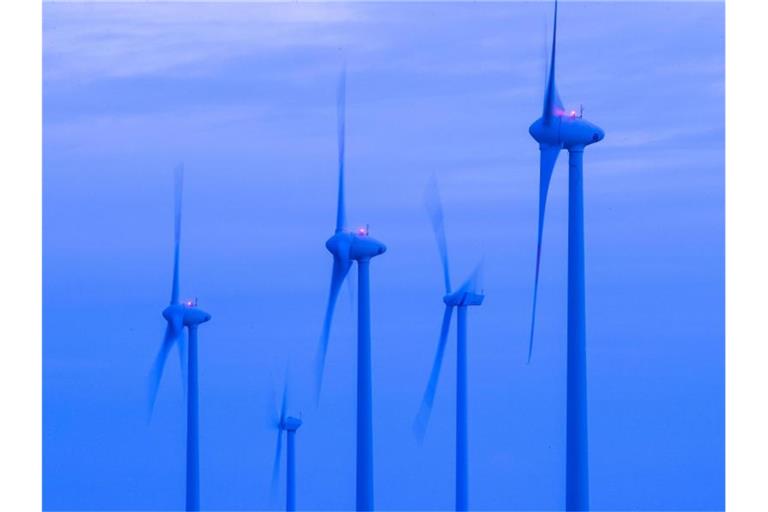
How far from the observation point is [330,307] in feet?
89.9

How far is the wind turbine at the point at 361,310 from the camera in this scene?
92.9 ft

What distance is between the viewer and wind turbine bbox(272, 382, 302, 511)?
3875 centimetres

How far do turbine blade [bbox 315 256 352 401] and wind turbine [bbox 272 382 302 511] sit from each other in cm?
974

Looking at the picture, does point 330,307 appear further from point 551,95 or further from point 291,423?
point 291,423

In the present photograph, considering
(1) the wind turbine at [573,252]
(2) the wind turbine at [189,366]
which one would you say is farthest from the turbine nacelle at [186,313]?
(1) the wind turbine at [573,252]

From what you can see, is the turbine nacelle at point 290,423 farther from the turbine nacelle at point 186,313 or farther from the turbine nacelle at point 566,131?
the turbine nacelle at point 566,131

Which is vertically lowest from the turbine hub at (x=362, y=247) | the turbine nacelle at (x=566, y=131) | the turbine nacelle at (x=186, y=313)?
the turbine nacelle at (x=186, y=313)

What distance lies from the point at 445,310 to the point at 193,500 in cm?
601

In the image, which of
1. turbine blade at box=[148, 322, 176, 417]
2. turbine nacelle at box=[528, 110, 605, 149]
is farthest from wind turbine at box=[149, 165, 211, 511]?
turbine nacelle at box=[528, 110, 605, 149]

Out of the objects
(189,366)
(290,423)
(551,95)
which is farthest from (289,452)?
(551,95)

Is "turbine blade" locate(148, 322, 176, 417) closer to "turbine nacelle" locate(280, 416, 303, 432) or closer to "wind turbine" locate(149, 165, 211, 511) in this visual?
"wind turbine" locate(149, 165, 211, 511)

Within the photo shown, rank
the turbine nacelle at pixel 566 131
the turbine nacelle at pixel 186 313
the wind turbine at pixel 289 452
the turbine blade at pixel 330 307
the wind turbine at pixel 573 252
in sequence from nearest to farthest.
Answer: the wind turbine at pixel 573 252, the turbine nacelle at pixel 566 131, the turbine blade at pixel 330 307, the turbine nacelle at pixel 186 313, the wind turbine at pixel 289 452

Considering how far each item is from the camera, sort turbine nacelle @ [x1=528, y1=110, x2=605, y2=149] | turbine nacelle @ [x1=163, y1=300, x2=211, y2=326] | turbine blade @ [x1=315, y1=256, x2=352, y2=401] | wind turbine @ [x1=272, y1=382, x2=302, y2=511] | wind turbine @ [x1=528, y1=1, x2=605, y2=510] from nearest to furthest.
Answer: wind turbine @ [x1=528, y1=1, x2=605, y2=510]
turbine nacelle @ [x1=528, y1=110, x2=605, y2=149]
turbine blade @ [x1=315, y1=256, x2=352, y2=401]
turbine nacelle @ [x1=163, y1=300, x2=211, y2=326]
wind turbine @ [x1=272, y1=382, x2=302, y2=511]

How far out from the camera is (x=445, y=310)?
31922mm
